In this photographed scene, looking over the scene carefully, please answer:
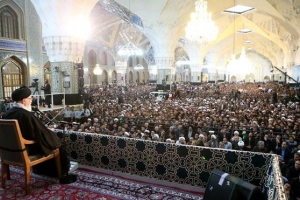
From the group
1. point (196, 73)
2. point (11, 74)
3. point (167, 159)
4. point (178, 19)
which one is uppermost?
point (178, 19)

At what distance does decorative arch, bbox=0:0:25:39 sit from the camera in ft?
39.5

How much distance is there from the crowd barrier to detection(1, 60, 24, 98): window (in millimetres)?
10689

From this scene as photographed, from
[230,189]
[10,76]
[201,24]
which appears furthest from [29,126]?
[10,76]

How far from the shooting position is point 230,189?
2.13 meters

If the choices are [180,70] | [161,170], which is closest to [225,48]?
[180,70]

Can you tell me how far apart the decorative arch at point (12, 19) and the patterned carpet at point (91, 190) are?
454 inches

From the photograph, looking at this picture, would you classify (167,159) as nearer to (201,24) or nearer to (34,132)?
(34,132)

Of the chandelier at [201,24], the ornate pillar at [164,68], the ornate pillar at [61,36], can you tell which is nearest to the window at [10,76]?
the ornate pillar at [61,36]

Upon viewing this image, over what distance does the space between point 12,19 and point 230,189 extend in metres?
13.8

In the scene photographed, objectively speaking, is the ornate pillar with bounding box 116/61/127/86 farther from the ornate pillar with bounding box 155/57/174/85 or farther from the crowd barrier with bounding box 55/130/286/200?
the crowd barrier with bounding box 55/130/286/200

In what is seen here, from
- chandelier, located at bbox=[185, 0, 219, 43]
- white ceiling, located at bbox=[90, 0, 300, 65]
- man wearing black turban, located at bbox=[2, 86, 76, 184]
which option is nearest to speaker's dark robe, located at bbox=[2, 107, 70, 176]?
man wearing black turban, located at bbox=[2, 86, 76, 184]

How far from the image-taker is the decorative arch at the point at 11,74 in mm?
12297

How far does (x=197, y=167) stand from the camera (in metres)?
2.91

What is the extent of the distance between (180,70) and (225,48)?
10.2m
